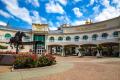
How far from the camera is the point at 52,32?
47.9m

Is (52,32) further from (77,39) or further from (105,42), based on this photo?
(105,42)

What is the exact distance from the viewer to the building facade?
35719 millimetres

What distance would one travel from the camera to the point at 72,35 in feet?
148

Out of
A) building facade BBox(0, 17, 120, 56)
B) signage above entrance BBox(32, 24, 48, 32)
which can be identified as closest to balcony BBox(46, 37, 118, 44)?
building facade BBox(0, 17, 120, 56)

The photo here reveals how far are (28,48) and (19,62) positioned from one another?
31.3 m

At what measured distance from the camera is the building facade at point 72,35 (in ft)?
117

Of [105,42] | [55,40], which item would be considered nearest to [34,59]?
[105,42]

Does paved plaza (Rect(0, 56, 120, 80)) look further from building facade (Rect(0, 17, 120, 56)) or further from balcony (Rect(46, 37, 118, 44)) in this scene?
building facade (Rect(0, 17, 120, 56))

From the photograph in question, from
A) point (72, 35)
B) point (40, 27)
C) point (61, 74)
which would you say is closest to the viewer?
point (61, 74)

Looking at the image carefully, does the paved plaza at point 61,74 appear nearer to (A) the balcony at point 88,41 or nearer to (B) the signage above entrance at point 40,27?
(A) the balcony at point 88,41

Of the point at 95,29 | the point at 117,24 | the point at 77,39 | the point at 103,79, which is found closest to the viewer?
the point at 103,79

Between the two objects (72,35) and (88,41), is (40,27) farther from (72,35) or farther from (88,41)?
(88,41)

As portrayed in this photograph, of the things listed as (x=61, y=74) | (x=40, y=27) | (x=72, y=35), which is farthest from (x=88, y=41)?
(x=61, y=74)

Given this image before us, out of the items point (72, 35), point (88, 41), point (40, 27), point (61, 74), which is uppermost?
point (40, 27)
